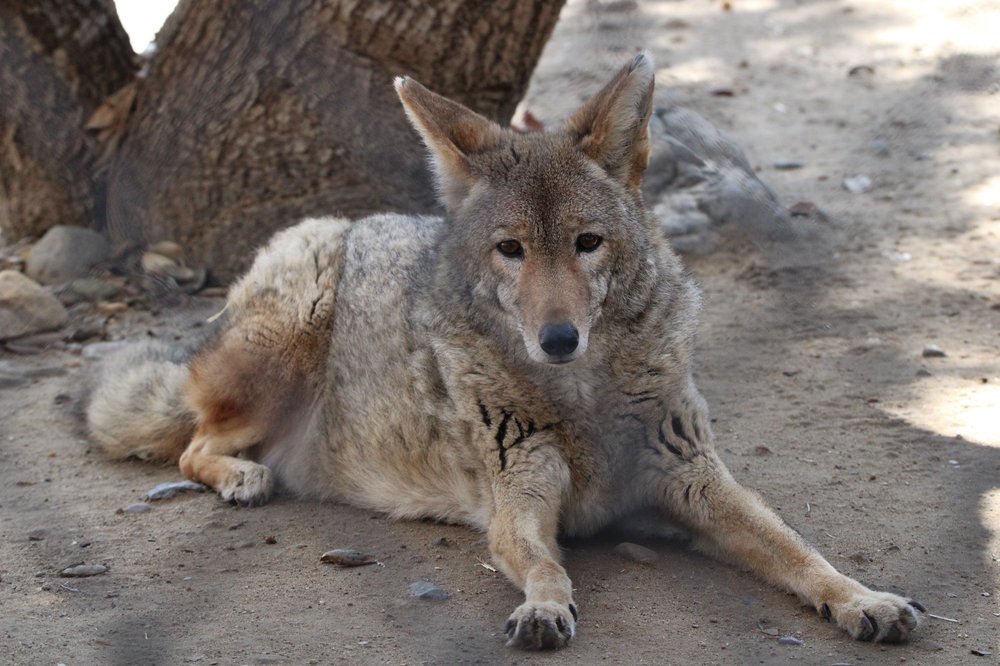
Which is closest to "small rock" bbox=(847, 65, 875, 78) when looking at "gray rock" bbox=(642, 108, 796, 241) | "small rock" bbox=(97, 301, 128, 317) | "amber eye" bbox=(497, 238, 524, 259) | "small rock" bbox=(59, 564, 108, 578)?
"gray rock" bbox=(642, 108, 796, 241)

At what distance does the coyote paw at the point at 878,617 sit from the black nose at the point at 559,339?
44.1 inches

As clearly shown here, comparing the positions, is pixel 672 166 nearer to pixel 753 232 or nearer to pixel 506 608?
pixel 753 232

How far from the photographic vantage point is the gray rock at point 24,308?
6.39 m

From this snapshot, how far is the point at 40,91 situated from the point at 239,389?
2.62 m

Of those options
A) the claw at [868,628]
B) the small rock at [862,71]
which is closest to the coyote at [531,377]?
the claw at [868,628]

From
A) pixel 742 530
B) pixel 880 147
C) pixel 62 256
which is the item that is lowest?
pixel 742 530

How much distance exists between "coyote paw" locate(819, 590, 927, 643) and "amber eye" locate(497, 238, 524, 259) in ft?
4.91

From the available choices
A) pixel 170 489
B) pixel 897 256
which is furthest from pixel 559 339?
pixel 897 256

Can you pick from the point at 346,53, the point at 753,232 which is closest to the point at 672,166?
the point at 753,232

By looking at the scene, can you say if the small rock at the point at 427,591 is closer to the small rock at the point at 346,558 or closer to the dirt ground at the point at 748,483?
the dirt ground at the point at 748,483

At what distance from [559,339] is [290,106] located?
130 inches

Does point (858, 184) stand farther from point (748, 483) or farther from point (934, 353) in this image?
point (748, 483)

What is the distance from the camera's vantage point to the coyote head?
3.79 metres

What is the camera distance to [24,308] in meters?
6.44
